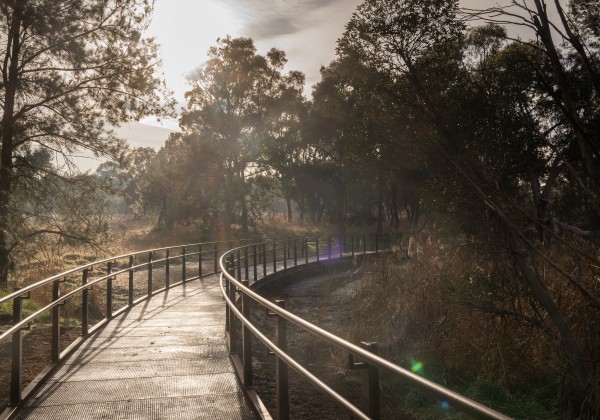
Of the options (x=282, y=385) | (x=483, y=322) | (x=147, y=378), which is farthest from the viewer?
(x=483, y=322)

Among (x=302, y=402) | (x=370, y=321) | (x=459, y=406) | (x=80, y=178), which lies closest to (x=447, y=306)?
(x=370, y=321)

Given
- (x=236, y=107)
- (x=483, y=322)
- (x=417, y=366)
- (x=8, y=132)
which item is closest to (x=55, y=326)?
(x=417, y=366)

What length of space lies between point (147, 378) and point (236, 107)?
120ft

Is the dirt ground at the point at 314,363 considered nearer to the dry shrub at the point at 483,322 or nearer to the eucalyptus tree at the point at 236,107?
the dry shrub at the point at 483,322

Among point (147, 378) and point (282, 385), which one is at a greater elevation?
point (282, 385)

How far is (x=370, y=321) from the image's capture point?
11.2m

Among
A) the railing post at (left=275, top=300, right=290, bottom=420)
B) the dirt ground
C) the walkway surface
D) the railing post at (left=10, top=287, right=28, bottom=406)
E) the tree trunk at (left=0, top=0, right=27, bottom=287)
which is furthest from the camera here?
the tree trunk at (left=0, top=0, right=27, bottom=287)

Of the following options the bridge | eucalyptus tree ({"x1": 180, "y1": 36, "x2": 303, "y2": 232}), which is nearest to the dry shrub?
the bridge

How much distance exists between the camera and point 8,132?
14227 mm

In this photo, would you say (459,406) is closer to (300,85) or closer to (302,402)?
(302,402)

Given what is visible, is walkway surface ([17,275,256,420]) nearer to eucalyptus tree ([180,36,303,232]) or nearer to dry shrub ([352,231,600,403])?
dry shrub ([352,231,600,403])

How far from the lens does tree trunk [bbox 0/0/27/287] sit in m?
13.7

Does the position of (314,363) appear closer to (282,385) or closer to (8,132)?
(282,385)

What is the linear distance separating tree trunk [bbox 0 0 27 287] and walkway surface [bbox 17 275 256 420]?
5.45 meters
